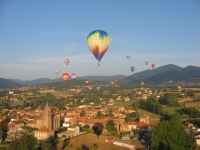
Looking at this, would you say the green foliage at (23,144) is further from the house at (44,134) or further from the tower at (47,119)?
the tower at (47,119)

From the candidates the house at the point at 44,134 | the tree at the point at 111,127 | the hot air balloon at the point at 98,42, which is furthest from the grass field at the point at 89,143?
the hot air balloon at the point at 98,42

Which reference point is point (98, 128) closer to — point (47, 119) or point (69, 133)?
point (69, 133)

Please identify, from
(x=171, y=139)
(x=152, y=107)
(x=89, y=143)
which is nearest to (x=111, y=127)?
(x=89, y=143)

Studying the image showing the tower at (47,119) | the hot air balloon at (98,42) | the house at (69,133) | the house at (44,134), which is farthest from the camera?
the tower at (47,119)

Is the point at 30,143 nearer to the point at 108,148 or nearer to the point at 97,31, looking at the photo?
the point at 108,148

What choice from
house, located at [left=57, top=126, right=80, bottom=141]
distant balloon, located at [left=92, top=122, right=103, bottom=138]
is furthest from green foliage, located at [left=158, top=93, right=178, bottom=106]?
house, located at [left=57, top=126, right=80, bottom=141]

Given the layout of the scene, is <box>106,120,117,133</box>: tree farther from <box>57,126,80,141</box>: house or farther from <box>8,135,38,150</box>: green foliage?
<box>8,135,38,150</box>: green foliage

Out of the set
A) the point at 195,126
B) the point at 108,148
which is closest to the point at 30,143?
the point at 108,148
